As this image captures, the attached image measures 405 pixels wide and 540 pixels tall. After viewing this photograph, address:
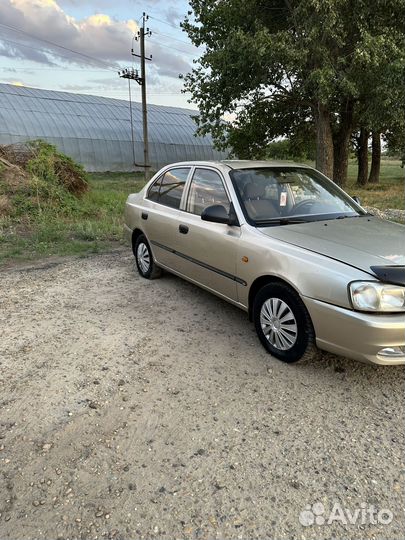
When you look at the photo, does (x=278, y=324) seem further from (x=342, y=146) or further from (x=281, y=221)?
(x=342, y=146)

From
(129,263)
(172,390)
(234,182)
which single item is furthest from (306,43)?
(172,390)

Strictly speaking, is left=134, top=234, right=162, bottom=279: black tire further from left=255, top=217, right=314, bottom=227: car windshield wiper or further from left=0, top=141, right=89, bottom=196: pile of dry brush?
left=0, top=141, right=89, bottom=196: pile of dry brush

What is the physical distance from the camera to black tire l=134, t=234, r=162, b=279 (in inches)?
219

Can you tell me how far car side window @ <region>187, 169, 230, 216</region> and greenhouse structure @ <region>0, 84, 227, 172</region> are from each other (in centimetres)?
2351

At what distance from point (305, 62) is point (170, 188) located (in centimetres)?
946

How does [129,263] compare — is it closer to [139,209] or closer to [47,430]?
[139,209]

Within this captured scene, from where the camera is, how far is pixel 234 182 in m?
4.13

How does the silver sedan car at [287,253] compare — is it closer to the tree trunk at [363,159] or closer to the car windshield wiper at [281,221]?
the car windshield wiper at [281,221]

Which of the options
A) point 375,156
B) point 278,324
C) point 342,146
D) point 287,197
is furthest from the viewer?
point 375,156

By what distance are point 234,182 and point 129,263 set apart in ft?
9.92

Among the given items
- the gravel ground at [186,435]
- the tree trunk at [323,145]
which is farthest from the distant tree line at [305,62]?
the gravel ground at [186,435]

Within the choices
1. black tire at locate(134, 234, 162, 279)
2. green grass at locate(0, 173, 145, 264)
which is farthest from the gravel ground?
green grass at locate(0, 173, 145, 264)

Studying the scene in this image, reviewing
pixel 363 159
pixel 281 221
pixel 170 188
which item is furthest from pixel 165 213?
pixel 363 159

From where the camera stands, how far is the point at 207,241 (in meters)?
4.19
